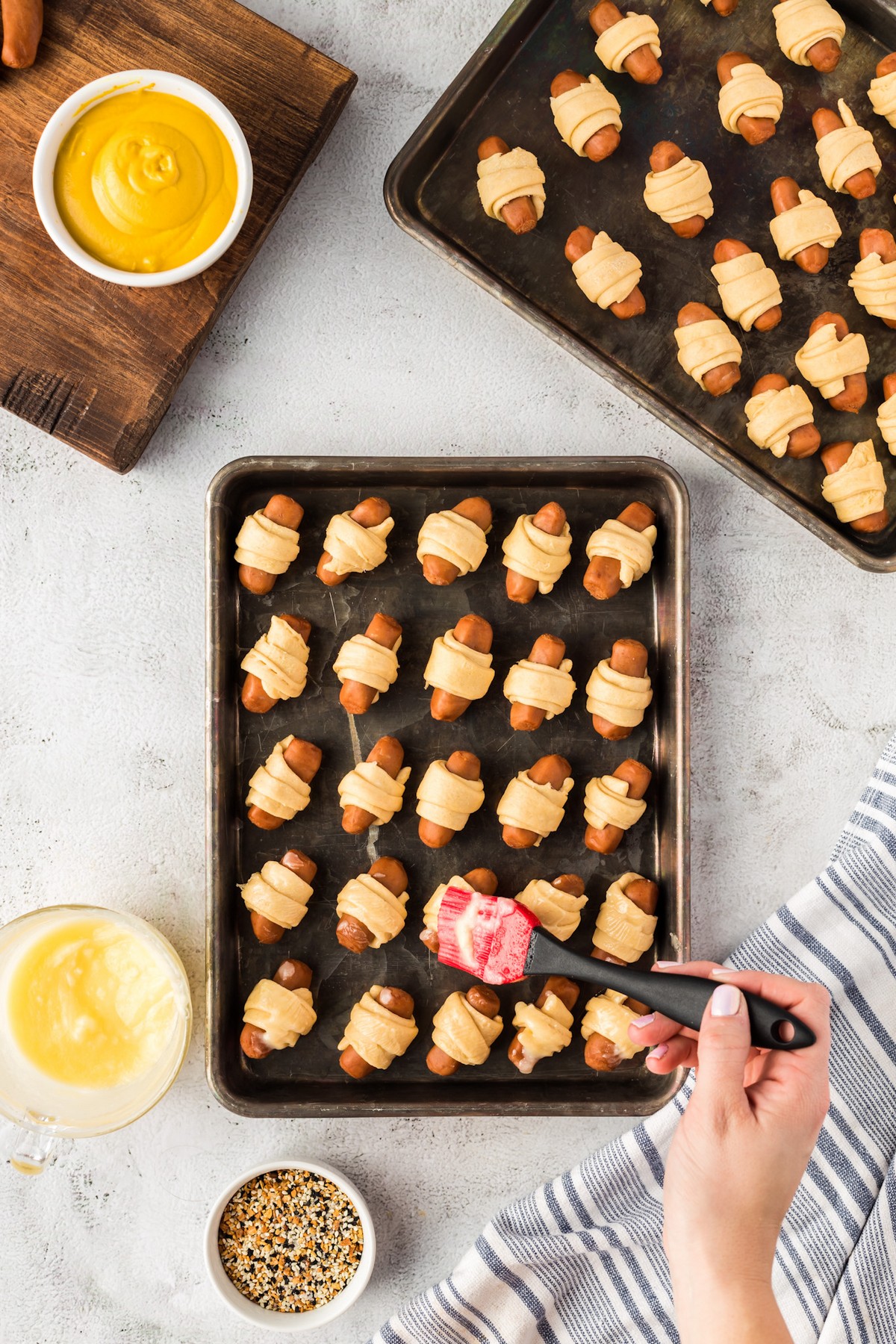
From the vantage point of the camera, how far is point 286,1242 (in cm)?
223

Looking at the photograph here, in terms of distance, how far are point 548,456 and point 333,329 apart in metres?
0.60

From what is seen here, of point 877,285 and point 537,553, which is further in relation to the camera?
point 877,285

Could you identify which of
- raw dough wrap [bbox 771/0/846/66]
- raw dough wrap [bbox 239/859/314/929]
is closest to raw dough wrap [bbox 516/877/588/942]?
raw dough wrap [bbox 239/859/314/929]

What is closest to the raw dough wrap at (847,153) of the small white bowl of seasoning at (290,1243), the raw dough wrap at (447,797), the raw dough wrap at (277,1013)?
the raw dough wrap at (447,797)

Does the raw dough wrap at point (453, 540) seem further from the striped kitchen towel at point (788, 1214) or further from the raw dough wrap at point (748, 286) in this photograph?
the striped kitchen towel at point (788, 1214)

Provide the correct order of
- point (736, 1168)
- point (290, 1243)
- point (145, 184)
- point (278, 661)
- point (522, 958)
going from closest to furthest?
point (736, 1168), point (145, 184), point (522, 958), point (278, 661), point (290, 1243)

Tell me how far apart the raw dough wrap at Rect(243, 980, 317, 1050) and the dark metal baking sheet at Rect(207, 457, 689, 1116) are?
7 centimetres

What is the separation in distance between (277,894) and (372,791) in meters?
0.30

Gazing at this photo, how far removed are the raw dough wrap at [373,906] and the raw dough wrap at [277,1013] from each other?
21 centimetres

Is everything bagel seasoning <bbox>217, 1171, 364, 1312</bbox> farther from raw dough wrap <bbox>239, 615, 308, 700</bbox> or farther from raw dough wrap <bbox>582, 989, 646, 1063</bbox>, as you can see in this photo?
raw dough wrap <bbox>239, 615, 308, 700</bbox>

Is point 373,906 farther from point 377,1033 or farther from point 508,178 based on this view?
point 508,178

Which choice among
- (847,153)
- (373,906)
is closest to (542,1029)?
(373,906)

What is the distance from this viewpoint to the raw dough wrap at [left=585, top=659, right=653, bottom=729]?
211 cm

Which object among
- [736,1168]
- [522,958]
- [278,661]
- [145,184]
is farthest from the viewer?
[278,661]
